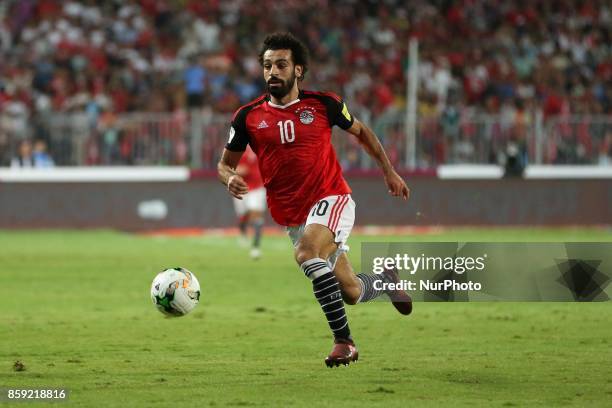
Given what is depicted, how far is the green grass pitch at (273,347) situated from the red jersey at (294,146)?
1266 millimetres

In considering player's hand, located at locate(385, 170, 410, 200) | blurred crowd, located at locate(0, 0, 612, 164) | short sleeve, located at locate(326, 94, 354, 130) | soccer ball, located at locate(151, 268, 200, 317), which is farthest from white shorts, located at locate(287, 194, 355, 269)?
blurred crowd, located at locate(0, 0, 612, 164)

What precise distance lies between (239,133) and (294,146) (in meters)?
0.49

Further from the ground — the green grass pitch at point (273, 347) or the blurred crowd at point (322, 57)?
the blurred crowd at point (322, 57)

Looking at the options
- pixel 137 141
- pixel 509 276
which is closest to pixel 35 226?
pixel 137 141

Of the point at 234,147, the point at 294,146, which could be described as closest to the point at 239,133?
the point at 234,147

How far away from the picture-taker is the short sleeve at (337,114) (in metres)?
9.44

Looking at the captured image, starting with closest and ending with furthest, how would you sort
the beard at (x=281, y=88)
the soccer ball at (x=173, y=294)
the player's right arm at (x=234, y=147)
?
the beard at (x=281, y=88) → the player's right arm at (x=234, y=147) → the soccer ball at (x=173, y=294)

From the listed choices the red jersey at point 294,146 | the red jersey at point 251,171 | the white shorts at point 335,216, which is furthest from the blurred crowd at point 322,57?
the white shorts at point 335,216

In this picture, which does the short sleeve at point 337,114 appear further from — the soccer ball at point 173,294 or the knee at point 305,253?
the soccer ball at point 173,294

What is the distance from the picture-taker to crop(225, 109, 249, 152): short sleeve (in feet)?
31.0

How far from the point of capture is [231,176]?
9.15m

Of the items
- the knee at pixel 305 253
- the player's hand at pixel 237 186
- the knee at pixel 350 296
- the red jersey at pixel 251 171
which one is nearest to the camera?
the player's hand at pixel 237 186

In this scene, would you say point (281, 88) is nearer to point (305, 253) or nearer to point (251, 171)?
point (305, 253)

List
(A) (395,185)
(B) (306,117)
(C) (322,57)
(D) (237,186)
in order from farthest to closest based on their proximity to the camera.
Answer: (C) (322,57) → (A) (395,185) → (B) (306,117) → (D) (237,186)
